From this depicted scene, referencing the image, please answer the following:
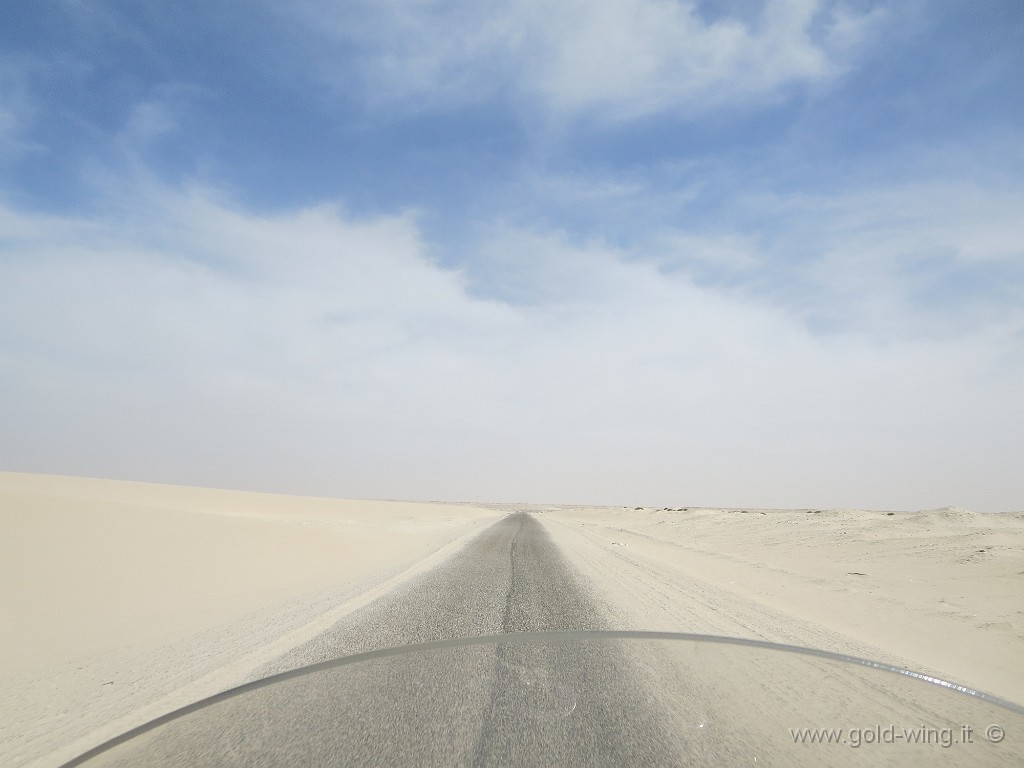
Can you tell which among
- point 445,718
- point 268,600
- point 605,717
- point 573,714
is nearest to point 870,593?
point 605,717

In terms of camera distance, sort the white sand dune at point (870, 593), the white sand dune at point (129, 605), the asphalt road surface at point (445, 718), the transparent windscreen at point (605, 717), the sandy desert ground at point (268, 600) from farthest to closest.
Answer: the white sand dune at point (870, 593) < the sandy desert ground at point (268, 600) < the white sand dune at point (129, 605) < the asphalt road surface at point (445, 718) < the transparent windscreen at point (605, 717)

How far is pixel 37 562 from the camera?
29.5ft

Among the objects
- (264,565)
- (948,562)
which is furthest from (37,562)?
(948,562)

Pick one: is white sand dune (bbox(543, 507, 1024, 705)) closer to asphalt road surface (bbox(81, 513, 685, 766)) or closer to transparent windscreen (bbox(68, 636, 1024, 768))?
asphalt road surface (bbox(81, 513, 685, 766))

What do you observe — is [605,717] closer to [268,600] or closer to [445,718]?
[445,718]

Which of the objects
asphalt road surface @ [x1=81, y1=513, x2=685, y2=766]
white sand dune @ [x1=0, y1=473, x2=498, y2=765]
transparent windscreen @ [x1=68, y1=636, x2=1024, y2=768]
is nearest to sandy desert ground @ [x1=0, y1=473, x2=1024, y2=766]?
white sand dune @ [x1=0, y1=473, x2=498, y2=765]

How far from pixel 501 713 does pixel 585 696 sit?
58 cm

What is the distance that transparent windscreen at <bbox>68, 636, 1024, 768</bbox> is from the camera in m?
2.00

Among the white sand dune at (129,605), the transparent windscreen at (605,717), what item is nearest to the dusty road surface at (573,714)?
the transparent windscreen at (605,717)

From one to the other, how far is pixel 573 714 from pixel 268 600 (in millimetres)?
8080

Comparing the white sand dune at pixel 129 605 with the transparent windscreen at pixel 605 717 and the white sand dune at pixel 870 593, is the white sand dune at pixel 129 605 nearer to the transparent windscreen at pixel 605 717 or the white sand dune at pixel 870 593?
the transparent windscreen at pixel 605 717

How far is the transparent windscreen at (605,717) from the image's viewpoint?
2002 mm

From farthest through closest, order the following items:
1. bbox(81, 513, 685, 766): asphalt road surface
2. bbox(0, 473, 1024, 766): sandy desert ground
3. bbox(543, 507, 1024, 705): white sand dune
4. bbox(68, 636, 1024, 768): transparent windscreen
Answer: bbox(543, 507, 1024, 705): white sand dune, bbox(0, 473, 1024, 766): sandy desert ground, bbox(81, 513, 685, 766): asphalt road surface, bbox(68, 636, 1024, 768): transparent windscreen

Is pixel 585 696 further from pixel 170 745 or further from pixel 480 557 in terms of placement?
pixel 480 557
